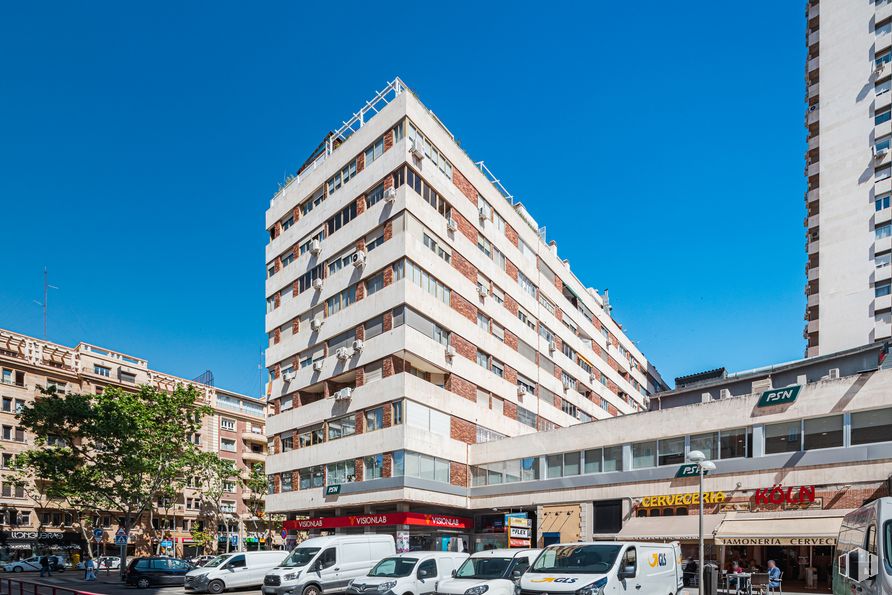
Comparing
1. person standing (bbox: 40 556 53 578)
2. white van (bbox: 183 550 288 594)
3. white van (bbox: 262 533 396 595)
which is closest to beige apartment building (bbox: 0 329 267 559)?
person standing (bbox: 40 556 53 578)

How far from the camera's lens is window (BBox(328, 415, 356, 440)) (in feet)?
131

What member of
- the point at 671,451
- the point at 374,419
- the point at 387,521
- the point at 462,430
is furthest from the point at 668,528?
the point at 374,419

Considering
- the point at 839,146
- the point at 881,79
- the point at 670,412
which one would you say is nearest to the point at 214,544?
the point at 670,412

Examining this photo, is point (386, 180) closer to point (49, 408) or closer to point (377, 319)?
point (377, 319)

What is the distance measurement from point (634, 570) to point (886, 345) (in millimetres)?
30207

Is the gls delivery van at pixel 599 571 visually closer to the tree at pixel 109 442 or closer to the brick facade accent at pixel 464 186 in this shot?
the brick facade accent at pixel 464 186

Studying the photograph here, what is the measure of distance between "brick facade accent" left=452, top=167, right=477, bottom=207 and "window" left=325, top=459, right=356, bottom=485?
1718cm

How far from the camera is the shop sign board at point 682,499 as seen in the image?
2995cm

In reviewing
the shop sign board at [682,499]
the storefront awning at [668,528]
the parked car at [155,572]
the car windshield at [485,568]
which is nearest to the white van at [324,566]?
the car windshield at [485,568]

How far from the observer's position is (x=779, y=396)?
28969 mm

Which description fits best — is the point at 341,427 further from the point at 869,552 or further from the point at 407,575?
the point at 869,552

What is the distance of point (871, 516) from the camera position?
42.7ft

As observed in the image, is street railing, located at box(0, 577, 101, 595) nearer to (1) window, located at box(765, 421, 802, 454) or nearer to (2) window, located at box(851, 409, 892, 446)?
(1) window, located at box(765, 421, 802, 454)

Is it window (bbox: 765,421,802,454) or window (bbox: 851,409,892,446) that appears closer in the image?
window (bbox: 851,409,892,446)
